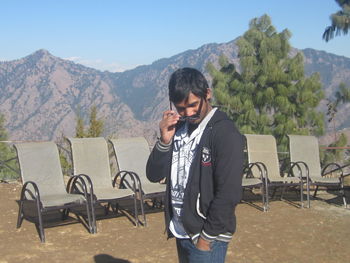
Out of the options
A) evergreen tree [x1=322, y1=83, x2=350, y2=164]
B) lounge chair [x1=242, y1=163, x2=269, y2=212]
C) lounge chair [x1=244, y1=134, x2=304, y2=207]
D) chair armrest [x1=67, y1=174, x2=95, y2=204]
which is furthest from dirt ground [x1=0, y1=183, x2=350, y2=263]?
evergreen tree [x1=322, y1=83, x2=350, y2=164]

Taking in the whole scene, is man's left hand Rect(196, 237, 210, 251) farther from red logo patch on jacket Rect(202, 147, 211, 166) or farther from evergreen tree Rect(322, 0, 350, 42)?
evergreen tree Rect(322, 0, 350, 42)

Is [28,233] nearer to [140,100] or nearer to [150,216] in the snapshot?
[150,216]

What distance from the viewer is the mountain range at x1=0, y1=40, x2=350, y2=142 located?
133 metres

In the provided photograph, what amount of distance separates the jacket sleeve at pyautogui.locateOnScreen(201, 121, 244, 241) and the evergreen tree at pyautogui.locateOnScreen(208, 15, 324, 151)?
39.4 ft

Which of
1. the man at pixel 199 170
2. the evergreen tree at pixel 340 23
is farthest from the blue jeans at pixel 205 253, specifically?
the evergreen tree at pixel 340 23

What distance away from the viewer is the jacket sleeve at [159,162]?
2.23 metres

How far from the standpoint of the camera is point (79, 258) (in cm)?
430

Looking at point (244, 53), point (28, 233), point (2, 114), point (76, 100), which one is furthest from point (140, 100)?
point (28, 233)

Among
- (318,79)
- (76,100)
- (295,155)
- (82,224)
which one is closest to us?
(82,224)

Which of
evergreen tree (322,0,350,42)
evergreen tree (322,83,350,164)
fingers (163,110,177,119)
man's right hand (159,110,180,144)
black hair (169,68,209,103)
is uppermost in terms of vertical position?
evergreen tree (322,0,350,42)

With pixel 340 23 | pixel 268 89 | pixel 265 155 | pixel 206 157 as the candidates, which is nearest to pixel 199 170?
pixel 206 157

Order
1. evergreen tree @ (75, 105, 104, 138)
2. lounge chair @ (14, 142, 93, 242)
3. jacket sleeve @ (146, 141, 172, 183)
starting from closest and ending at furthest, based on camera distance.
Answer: jacket sleeve @ (146, 141, 172, 183) → lounge chair @ (14, 142, 93, 242) → evergreen tree @ (75, 105, 104, 138)

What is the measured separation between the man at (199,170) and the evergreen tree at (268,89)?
38.9 ft

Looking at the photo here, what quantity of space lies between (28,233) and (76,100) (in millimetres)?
154148
